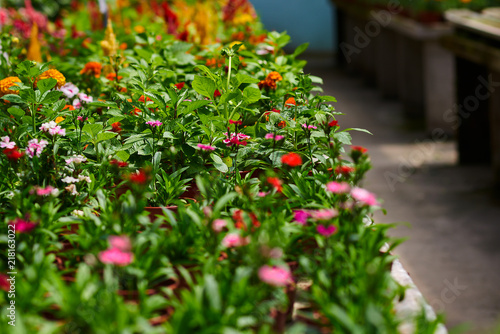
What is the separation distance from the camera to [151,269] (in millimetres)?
1521

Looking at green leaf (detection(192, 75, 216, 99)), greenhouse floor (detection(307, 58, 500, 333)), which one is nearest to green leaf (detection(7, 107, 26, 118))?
green leaf (detection(192, 75, 216, 99))

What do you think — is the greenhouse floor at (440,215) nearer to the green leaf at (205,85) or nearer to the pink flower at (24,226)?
the green leaf at (205,85)

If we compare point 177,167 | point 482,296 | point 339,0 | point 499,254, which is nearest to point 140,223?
point 177,167

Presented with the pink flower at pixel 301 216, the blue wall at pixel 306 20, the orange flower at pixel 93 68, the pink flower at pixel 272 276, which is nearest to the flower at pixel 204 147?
the pink flower at pixel 301 216

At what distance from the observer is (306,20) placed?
15.2 meters

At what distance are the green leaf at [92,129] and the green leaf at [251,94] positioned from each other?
0.53 meters

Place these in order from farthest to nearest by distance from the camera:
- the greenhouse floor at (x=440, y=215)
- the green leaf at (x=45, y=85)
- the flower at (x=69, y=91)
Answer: the greenhouse floor at (x=440, y=215) < the flower at (x=69, y=91) < the green leaf at (x=45, y=85)

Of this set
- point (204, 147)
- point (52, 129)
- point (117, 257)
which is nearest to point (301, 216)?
point (204, 147)

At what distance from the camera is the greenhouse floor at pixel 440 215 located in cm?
401

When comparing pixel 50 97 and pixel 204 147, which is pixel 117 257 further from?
pixel 50 97

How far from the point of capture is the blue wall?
1519cm

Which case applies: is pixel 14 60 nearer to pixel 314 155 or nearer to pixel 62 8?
pixel 314 155

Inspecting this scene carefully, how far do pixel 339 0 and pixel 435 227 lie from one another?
8.48 meters

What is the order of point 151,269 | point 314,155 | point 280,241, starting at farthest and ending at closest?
point 314,155
point 280,241
point 151,269
